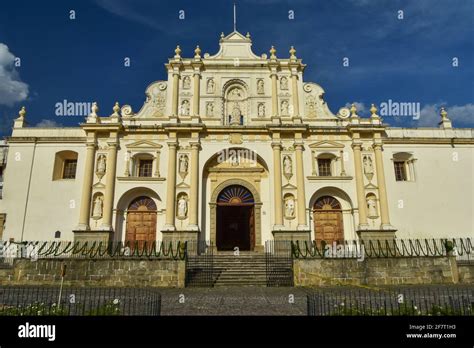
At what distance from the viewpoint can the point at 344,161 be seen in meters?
21.3

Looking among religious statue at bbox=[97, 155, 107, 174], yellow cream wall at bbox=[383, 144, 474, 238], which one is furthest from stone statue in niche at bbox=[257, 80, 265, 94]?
religious statue at bbox=[97, 155, 107, 174]

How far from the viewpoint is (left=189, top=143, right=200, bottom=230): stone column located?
19758mm

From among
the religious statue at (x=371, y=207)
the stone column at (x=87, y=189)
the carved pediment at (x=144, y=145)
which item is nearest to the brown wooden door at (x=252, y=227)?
the religious statue at (x=371, y=207)

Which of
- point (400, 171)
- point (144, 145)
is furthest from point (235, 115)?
point (400, 171)

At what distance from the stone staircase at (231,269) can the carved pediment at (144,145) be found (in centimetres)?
818

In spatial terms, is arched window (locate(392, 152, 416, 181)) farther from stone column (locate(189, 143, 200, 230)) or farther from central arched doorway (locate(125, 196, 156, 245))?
central arched doorway (locate(125, 196, 156, 245))

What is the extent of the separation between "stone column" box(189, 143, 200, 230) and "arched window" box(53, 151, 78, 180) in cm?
773

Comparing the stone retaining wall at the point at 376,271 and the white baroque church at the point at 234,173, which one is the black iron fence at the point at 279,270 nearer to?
the stone retaining wall at the point at 376,271

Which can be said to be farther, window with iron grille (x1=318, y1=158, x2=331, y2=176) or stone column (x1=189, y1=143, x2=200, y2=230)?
window with iron grille (x1=318, y1=158, x2=331, y2=176)

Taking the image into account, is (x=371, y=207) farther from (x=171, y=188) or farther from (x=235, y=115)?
(x=171, y=188)
